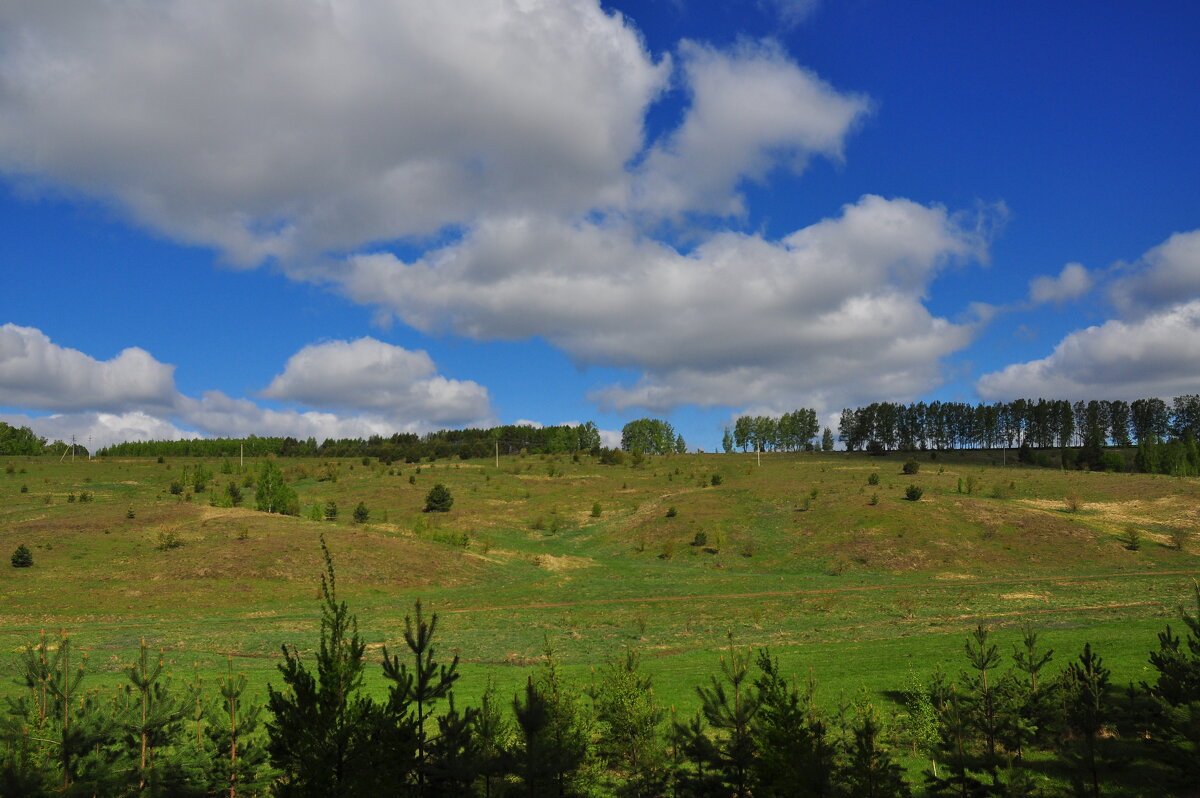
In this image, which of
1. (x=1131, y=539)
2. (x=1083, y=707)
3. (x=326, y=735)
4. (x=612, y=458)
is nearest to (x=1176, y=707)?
(x=1083, y=707)

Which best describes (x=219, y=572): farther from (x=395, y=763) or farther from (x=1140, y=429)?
(x=1140, y=429)

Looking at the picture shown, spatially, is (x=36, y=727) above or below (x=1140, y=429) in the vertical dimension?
below

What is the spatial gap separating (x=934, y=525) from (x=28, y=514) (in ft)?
285

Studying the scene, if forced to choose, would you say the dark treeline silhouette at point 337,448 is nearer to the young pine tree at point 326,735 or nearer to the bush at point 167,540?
the bush at point 167,540

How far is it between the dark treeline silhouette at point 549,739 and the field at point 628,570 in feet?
16.1

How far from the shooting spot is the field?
101ft

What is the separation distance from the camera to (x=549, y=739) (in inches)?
524

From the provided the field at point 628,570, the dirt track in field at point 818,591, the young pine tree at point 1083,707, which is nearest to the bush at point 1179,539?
the field at point 628,570

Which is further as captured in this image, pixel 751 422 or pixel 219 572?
pixel 751 422

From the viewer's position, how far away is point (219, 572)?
5069 centimetres

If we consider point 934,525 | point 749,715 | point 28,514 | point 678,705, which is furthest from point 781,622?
point 28,514

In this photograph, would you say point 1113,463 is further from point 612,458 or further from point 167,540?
point 167,540

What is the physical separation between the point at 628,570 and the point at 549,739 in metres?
49.9

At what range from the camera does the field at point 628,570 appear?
3083 cm
